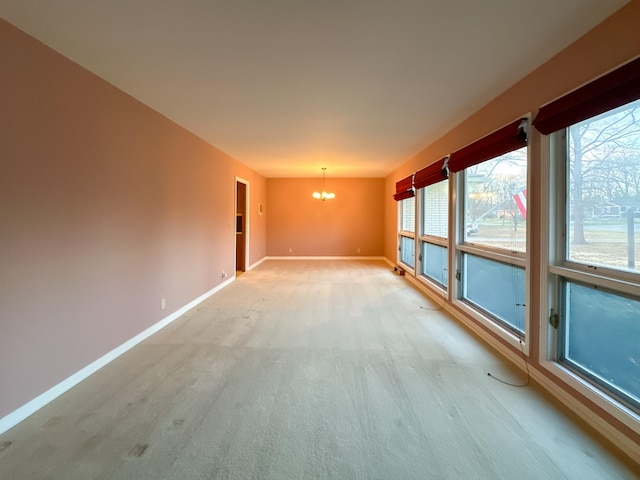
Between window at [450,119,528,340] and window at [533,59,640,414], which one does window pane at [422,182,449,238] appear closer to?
window at [450,119,528,340]

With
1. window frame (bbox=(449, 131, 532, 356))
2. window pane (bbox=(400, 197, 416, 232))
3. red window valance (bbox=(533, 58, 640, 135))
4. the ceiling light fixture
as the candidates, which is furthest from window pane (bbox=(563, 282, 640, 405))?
the ceiling light fixture

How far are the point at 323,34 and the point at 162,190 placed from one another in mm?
2497

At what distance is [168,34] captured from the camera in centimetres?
194

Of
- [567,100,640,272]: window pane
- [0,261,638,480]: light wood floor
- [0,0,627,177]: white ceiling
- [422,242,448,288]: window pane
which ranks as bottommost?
[0,261,638,480]: light wood floor

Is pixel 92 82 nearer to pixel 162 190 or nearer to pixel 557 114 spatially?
pixel 162 190

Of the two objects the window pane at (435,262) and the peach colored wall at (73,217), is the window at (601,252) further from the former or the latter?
the peach colored wall at (73,217)

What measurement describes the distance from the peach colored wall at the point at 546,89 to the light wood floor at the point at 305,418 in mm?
463

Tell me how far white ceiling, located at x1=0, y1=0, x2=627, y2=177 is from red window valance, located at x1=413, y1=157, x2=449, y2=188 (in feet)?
2.42

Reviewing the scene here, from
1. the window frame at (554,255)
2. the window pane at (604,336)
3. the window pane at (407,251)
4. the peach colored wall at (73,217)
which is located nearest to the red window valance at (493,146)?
the window frame at (554,255)

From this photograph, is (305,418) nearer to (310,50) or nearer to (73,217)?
(73,217)

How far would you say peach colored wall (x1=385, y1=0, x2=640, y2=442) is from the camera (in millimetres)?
A: 1679

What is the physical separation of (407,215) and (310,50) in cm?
532

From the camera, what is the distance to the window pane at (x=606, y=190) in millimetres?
1733

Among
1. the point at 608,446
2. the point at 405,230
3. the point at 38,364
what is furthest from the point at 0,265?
the point at 405,230
